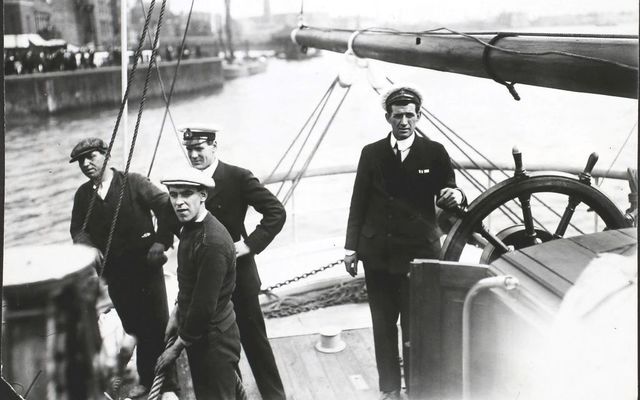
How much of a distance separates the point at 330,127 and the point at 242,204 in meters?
0.81

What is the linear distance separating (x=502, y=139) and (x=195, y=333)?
2.85 metres

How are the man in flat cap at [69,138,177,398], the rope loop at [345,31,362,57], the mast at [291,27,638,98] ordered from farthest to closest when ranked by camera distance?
the rope loop at [345,31,362,57] → the man in flat cap at [69,138,177,398] → the mast at [291,27,638,98]

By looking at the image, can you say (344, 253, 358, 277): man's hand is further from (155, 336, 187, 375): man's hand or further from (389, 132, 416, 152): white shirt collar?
(155, 336, 187, 375): man's hand

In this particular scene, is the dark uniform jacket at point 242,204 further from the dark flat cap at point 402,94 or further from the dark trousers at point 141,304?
the dark flat cap at point 402,94

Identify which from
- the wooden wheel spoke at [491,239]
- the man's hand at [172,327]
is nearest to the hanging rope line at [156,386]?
the man's hand at [172,327]

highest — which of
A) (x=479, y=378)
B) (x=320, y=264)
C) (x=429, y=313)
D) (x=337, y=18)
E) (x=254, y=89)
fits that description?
(x=337, y=18)

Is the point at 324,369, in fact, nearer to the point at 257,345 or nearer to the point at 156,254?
the point at 257,345

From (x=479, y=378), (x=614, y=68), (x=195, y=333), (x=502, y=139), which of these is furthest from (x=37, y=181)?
(x=502, y=139)

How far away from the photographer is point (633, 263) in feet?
3.05

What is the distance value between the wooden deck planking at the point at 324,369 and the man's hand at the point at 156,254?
0.59 m

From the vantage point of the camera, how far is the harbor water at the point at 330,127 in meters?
1.91

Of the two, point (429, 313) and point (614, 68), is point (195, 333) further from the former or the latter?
point (614, 68)

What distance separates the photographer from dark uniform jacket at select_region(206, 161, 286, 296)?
173cm

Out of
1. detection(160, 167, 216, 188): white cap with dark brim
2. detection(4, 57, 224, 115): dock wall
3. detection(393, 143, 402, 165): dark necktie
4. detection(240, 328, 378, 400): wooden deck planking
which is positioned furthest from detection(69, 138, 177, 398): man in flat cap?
detection(393, 143, 402, 165): dark necktie
